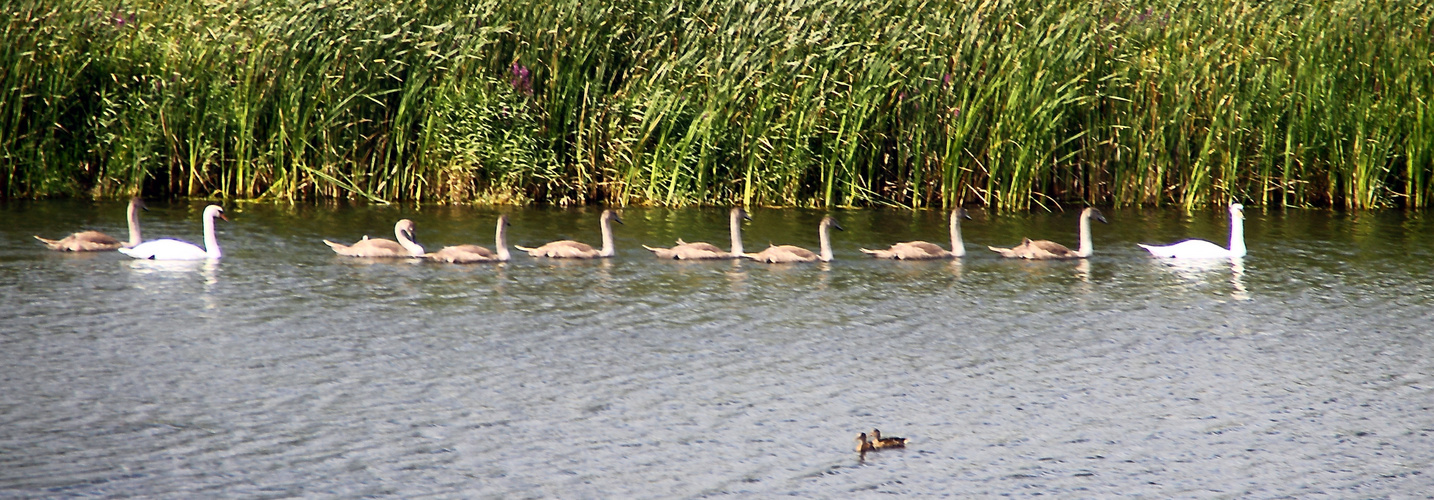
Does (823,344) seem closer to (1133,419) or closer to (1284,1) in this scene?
(1133,419)

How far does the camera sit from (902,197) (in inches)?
768

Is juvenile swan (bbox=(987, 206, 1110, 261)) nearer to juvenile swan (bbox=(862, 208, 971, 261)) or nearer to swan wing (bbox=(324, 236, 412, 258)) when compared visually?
juvenile swan (bbox=(862, 208, 971, 261))

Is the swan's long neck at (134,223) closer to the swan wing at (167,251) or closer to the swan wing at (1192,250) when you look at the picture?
the swan wing at (167,251)

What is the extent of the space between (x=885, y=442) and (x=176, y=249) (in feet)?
27.5

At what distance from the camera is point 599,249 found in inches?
607

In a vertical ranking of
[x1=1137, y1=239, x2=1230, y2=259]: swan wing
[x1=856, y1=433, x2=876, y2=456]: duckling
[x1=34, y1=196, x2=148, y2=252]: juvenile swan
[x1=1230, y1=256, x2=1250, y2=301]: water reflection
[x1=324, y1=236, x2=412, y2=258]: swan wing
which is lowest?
[x1=856, y1=433, x2=876, y2=456]: duckling

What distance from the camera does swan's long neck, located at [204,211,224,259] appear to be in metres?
14.6

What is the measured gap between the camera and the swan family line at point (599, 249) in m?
14.7

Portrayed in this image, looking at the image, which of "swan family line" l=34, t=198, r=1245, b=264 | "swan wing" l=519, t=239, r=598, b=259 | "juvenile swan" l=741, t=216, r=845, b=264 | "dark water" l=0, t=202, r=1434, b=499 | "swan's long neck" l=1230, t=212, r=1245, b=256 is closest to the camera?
"dark water" l=0, t=202, r=1434, b=499

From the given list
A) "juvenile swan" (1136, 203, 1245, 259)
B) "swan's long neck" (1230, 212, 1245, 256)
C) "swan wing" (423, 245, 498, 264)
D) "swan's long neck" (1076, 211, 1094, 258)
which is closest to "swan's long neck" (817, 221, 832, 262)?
"swan's long neck" (1076, 211, 1094, 258)

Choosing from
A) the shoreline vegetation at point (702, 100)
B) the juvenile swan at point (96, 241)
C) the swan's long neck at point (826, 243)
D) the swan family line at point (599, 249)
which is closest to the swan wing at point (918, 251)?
the swan family line at point (599, 249)

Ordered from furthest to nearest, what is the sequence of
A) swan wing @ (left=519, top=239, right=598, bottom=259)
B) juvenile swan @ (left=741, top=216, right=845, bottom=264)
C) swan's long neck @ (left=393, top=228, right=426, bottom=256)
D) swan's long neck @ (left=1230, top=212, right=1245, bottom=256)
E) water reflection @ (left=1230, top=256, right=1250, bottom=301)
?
swan's long neck @ (left=1230, top=212, right=1245, bottom=256)
juvenile swan @ (left=741, top=216, right=845, bottom=264)
swan wing @ (left=519, top=239, right=598, bottom=259)
swan's long neck @ (left=393, top=228, right=426, bottom=256)
water reflection @ (left=1230, top=256, right=1250, bottom=301)

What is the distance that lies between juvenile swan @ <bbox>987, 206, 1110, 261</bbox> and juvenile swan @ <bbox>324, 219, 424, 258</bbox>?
5.24 metres

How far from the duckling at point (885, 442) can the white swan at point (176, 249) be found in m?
8.11
